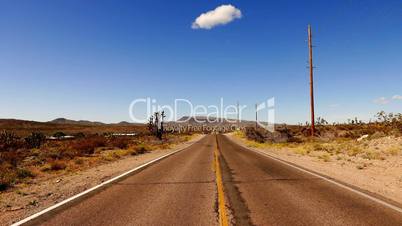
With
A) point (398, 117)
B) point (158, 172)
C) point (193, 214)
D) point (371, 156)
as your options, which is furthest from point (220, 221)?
point (398, 117)

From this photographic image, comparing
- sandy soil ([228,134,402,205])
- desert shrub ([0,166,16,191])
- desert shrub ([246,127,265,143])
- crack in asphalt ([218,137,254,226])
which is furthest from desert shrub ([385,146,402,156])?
desert shrub ([246,127,265,143])

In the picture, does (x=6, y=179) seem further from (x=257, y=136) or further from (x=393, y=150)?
(x=257, y=136)

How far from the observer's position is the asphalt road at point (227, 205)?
6781 mm

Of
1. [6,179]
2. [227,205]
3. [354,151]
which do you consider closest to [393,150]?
[354,151]

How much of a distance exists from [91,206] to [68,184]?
4.39 metres

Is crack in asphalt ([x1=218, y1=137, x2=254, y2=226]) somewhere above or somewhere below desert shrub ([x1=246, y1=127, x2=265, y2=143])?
below

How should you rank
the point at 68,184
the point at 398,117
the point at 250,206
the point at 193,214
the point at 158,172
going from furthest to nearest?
the point at 398,117 → the point at 158,172 → the point at 68,184 → the point at 250,206 → the point at 193,214

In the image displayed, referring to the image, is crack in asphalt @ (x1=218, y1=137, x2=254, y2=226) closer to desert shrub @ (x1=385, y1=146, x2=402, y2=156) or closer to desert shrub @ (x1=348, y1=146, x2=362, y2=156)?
desert shrub @ (x1=385, y1=146, x2=402, y2=156)

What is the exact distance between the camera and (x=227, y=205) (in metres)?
8.06

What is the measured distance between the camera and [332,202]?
329 inches

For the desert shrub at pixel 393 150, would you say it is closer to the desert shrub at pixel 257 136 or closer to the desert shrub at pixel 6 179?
the desert shrub at pixel 6 179

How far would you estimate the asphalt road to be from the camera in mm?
6781

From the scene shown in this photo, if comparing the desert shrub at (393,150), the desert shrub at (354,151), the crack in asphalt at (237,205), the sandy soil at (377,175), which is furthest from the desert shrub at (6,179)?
the desert shrub at (393,150)

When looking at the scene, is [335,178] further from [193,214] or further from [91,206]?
[91,206]
